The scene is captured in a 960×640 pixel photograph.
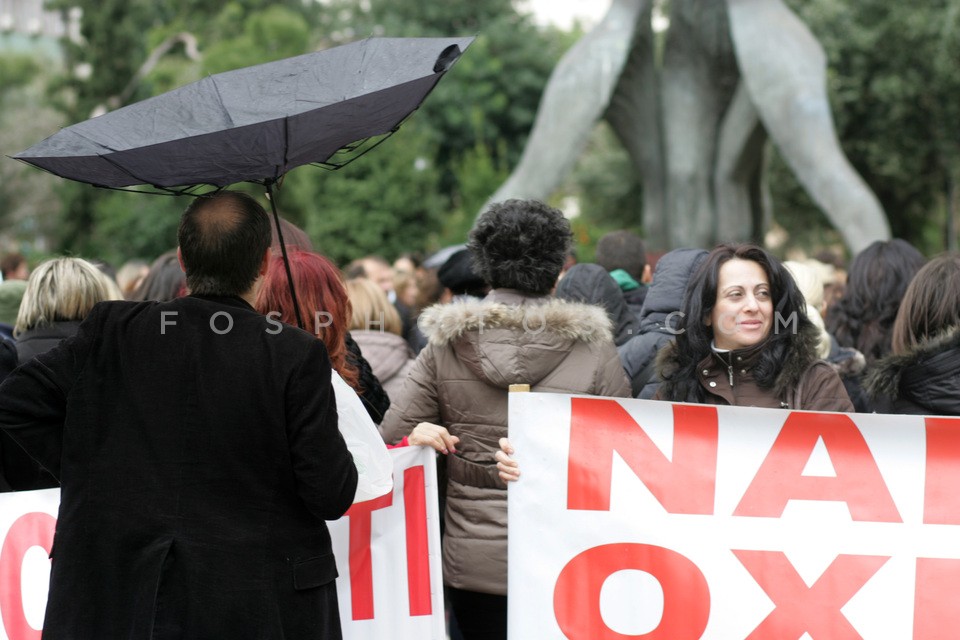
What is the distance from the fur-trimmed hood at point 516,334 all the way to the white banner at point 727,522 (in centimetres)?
10

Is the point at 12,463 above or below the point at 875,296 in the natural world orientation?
below

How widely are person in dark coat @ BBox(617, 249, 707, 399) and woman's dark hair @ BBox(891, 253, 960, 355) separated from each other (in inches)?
29.2

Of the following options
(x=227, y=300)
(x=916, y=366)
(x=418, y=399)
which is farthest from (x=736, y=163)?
(x=227, y=300)

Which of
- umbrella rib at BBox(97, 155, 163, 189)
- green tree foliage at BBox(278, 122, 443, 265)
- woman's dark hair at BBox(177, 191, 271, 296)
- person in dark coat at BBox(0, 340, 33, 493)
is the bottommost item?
person in dark coat at BBox(0, 340, 33, 493)

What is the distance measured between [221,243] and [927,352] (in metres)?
2.40

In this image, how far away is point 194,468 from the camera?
9.29 ft

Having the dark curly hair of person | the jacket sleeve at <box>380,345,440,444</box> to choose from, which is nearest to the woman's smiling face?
the dark curly hair of person

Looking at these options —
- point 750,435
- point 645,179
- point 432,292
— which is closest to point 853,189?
point 645,179

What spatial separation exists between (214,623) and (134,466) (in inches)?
16.3

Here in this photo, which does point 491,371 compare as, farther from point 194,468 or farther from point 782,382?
point 194,468

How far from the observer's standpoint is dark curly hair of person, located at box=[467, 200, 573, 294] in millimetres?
3709

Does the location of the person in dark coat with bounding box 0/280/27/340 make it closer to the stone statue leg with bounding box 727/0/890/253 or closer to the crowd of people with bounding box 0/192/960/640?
the crowd of people with bounding box 0/192/960/640

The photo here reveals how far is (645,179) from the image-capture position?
14781 millimetres

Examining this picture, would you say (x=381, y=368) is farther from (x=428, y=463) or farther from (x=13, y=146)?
(x=13, y=146)
